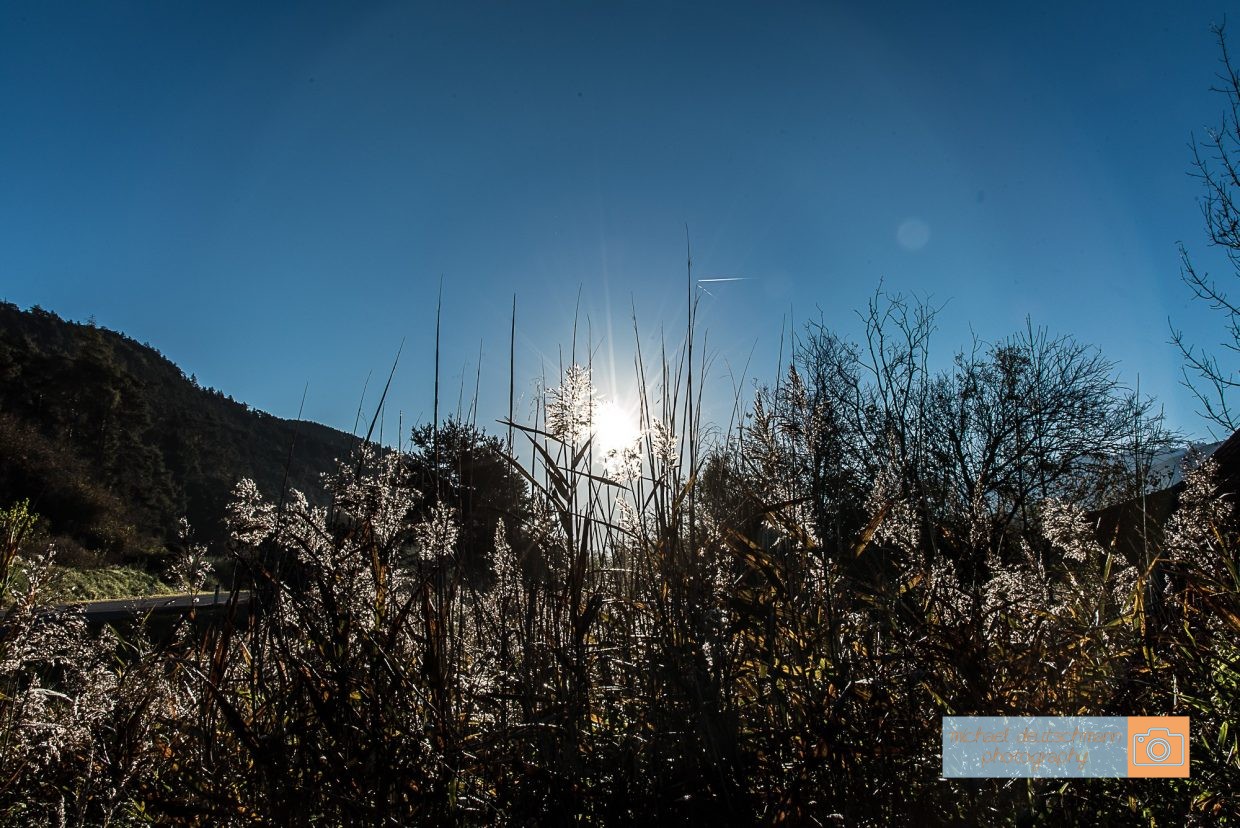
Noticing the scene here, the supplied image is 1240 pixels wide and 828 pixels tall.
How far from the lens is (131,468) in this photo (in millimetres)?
23906

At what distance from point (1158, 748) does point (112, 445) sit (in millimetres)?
29089

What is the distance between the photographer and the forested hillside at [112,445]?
17.5 metres

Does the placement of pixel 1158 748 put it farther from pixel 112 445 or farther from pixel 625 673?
pixel 112 445

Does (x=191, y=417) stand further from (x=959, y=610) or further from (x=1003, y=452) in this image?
(x=959, y=610)

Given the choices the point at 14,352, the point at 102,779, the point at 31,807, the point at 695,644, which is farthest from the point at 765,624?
the point at 14,352

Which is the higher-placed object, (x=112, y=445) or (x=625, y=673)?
(x=112, y=445)

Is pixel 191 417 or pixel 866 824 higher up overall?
pixel 191 417

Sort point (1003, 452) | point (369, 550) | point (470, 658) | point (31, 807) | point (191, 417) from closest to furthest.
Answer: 1. point (369, 550)
2. point (470, 658)
3. point (31, 807)
4. point (1003, 452)
5. point (191, 417)

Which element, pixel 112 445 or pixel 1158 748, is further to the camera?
pixel 112 445

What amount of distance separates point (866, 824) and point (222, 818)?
1.18m

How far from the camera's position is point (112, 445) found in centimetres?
2331

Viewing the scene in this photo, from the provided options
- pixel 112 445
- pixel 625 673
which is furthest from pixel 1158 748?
pixel 112 445

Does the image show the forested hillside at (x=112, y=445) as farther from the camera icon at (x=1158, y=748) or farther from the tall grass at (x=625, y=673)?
the camera icon at (x=1158, y=748)

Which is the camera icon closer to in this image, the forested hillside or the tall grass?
the tall grass
